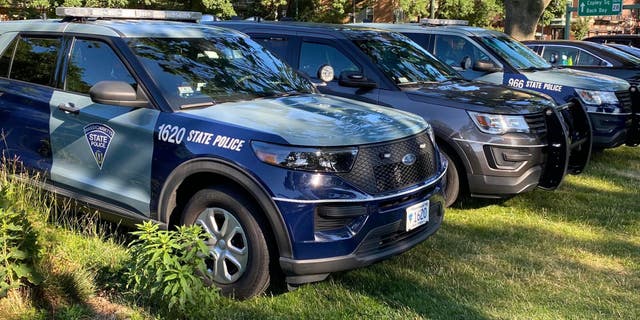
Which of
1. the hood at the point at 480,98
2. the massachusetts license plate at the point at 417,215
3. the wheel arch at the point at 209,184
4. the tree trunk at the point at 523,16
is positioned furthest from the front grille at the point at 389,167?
the tree trunk at the point at 523,16

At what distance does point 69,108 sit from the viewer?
14.0ft

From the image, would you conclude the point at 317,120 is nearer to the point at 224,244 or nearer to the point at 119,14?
the point at 224,244

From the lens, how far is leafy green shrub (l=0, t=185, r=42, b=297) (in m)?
3.17

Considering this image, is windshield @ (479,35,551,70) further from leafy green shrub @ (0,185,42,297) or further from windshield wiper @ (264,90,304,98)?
leafy green shrub @ (0,185,42,297)

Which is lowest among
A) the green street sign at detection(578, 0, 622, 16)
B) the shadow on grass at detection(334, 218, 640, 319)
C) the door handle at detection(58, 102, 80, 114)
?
the shadow on grass at detection(334, 218, 640, 319)

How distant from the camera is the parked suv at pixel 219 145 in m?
3.38

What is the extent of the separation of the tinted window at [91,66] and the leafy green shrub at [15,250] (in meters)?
1.26

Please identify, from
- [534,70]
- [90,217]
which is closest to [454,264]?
[90,217]

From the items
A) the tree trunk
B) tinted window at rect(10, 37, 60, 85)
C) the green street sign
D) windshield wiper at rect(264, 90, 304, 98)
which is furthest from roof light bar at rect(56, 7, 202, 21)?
the green street sign

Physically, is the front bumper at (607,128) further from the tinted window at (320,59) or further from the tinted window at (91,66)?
the tinted window at (91,66)

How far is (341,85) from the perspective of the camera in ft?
19.5

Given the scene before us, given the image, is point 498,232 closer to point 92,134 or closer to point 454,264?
point 454,264

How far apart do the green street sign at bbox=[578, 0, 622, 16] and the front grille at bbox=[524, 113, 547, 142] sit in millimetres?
17317

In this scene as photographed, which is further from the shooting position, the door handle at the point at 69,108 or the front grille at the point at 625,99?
the front grille at the point at 625,99
